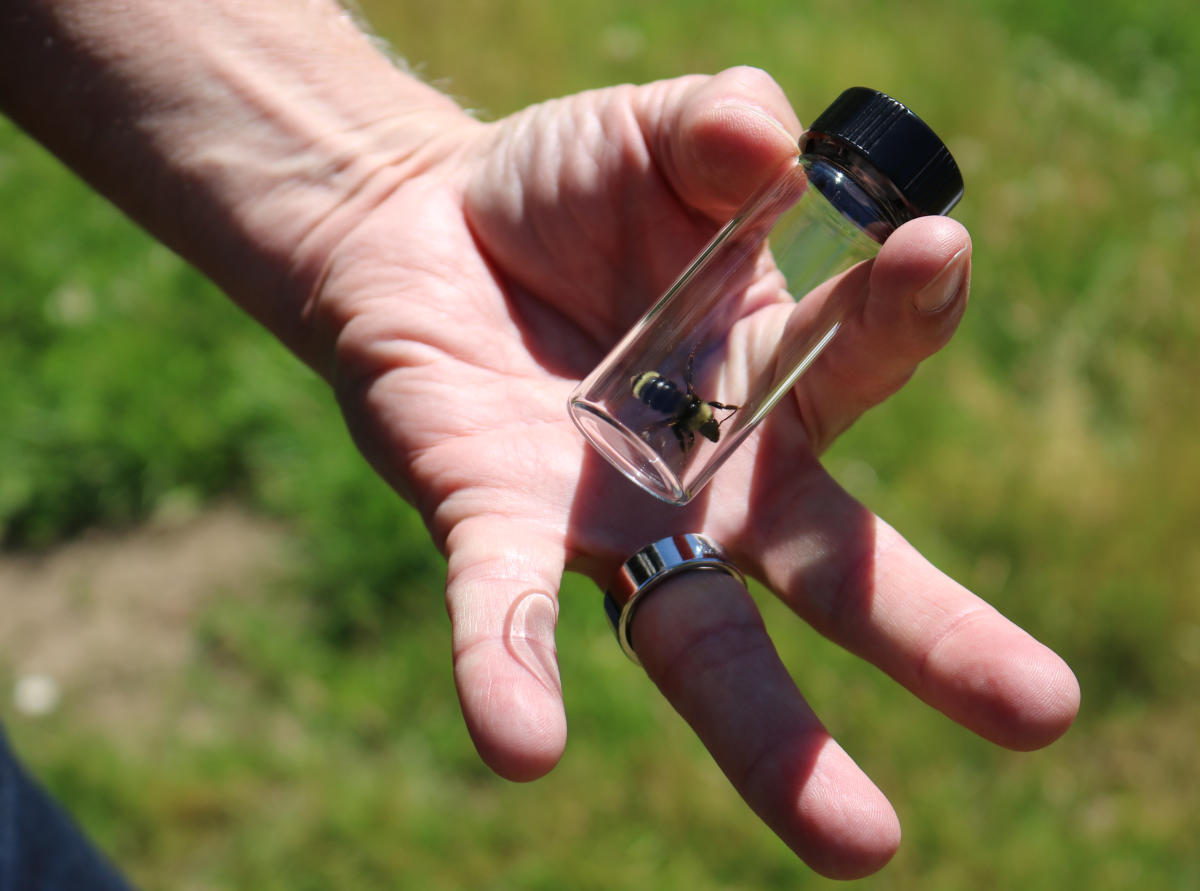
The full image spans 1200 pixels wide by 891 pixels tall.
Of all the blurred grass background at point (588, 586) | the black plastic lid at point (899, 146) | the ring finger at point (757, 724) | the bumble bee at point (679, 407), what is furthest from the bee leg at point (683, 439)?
the blurred grass background at point (588, 586)

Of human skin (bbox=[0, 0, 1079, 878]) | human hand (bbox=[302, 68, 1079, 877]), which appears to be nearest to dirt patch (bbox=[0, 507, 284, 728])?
human skin (bbox=[0, 0, 1079, 878])

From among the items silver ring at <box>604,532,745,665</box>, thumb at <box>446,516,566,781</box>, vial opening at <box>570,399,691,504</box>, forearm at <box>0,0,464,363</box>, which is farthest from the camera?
forearm at <box>0,0,464,363</box>

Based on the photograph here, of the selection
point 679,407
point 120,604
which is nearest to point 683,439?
point 679,407

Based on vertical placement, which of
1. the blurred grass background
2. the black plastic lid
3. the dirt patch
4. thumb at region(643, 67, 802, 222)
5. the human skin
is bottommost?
the dirt patch

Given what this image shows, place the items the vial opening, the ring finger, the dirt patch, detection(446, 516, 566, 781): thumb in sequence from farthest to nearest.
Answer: the dirt patch < the vial opening < the ring finger < detection(446, 516, 566, 781): thumb

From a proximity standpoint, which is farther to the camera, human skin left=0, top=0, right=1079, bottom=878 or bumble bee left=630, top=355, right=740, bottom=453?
bumble bee left=630, top=355, right=740, bottom=453

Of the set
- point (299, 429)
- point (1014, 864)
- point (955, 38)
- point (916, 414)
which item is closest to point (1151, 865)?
point (1014, 864)

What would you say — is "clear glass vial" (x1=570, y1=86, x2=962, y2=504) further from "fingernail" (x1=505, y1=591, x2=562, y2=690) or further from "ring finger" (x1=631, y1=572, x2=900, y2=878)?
"fingernail" (x1=505, y1=591, x2=562, y2=690)

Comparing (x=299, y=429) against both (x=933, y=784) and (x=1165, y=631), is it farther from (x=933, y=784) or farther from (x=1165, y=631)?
(x=1165, y=631)
